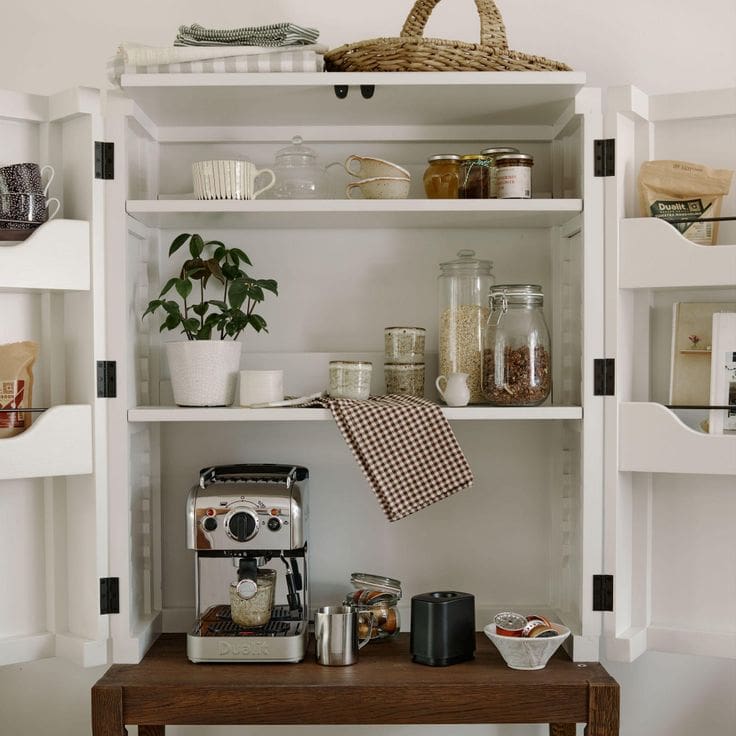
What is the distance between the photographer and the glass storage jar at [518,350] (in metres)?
1.81

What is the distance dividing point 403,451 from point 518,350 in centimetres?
31

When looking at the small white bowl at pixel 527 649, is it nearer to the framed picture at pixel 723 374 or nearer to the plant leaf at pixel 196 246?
the framed picture at pixel 723 374

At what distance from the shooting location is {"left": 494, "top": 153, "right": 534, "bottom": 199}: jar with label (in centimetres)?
179

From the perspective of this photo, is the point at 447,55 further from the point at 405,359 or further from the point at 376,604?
the point at 376,604

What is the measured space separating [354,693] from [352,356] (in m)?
0.73

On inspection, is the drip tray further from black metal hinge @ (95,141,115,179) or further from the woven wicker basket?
the woven wicker basket

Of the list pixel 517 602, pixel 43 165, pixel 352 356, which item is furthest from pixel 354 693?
pixel 43 165

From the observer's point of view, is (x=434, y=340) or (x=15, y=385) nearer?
(x=15, y=385)

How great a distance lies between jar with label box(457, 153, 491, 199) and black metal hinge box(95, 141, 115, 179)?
70cm

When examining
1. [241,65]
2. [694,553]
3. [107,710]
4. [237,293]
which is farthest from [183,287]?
[694,553]

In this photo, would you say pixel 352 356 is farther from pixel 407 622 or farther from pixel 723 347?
pixel 723 347

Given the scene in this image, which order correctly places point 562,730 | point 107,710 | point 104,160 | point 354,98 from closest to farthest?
point 107,710, point 104,160, point 354,98, point 562,730

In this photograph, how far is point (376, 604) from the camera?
1895mm

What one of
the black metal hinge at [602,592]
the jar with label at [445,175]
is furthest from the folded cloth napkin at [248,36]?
the black metal hinge at [602,592]
